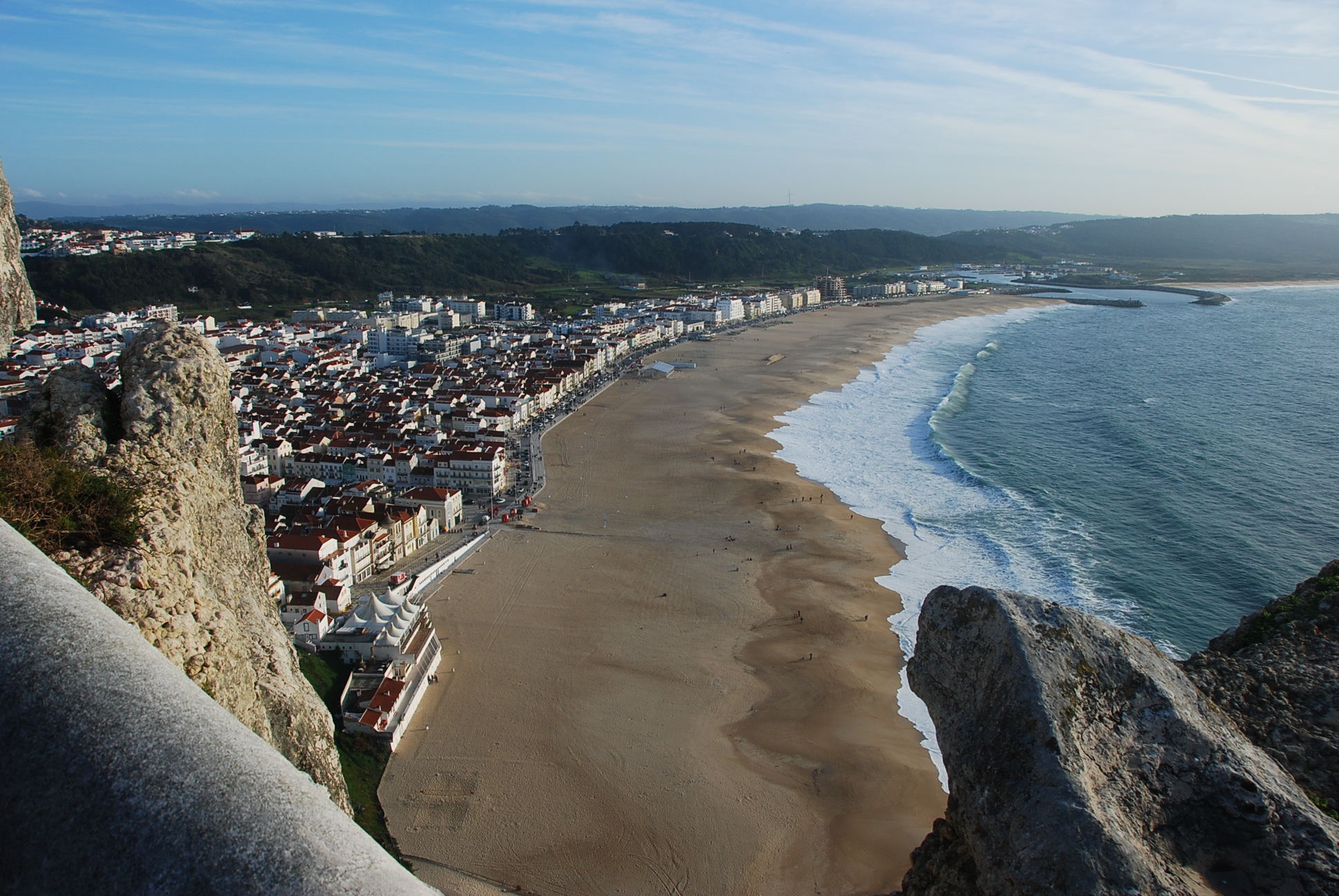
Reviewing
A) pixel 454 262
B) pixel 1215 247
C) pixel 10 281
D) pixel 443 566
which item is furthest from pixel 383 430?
pixel 1215 247

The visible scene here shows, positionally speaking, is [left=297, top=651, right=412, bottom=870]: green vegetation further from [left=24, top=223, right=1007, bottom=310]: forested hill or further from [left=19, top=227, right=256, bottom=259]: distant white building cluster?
[left=19, top=227, right=256, bottom=259]: distant white building cluster

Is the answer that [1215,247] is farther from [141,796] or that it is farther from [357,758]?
[141,796]

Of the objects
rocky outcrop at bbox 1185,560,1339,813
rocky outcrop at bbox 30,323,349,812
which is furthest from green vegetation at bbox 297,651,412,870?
rocky outcrop at bbox 1185,560,1339,813

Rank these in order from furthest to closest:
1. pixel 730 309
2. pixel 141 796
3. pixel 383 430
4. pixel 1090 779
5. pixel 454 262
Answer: pixel 454 262 → pixel 730 309 → pixel 383 430 → pixel 1090 779 → pixel 141 796

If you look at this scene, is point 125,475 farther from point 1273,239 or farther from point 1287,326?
point 1273,239

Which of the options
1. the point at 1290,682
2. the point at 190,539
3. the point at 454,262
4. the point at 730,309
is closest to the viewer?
the point at 190,539

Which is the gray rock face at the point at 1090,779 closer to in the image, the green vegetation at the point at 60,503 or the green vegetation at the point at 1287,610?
the green vegetation at the point at 1287,610
